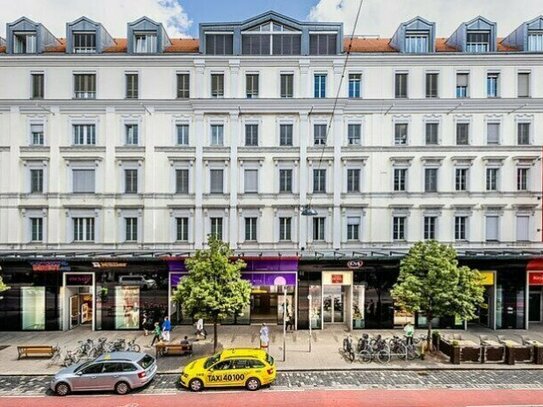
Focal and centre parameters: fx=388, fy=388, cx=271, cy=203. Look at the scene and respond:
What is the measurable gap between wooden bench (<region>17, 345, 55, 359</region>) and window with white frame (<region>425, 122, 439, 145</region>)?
26.1m

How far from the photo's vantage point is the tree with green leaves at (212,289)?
1933 cm

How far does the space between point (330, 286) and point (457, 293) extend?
28.0 feet

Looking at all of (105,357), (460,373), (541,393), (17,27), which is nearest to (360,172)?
(460,373)

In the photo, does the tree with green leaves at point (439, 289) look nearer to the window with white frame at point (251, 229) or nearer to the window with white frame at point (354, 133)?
the window with white frame at point (354, 133)

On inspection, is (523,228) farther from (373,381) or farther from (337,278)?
(373,381)

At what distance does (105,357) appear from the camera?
16.6 meters

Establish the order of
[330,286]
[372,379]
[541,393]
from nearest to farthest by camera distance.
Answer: [541,393]
[372,379]
[330,286]

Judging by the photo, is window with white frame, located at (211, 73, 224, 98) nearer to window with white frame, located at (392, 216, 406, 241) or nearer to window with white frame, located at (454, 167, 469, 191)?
window with white frame, located at (392, 216, 406, 241)

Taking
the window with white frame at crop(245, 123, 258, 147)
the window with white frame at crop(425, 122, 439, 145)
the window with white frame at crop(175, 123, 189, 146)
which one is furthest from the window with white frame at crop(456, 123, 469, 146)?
the window with white frame at crop(175, 123, 189, 146)

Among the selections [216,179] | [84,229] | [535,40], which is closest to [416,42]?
[535,40]

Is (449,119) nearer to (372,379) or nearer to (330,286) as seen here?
(330,286)

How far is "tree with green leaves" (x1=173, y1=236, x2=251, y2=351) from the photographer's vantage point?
1933cm

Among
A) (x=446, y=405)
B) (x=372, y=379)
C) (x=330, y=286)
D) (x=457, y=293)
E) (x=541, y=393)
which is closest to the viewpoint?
(x=446, y=405)

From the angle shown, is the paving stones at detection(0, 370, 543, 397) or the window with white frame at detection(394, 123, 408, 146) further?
the window with white frame at detection(394, 123, 408, 146)
